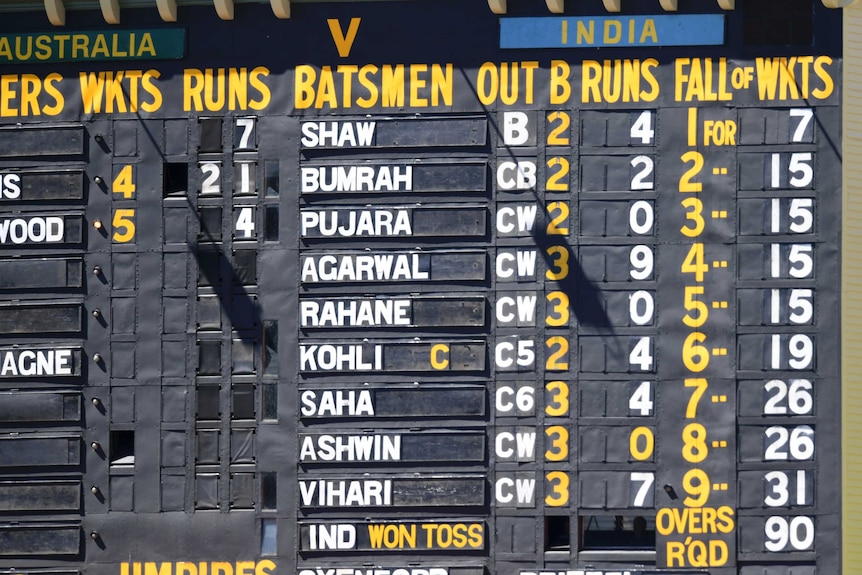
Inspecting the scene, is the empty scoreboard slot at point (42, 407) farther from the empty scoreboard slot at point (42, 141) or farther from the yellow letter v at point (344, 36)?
the yellow letter v at point (344, 36)

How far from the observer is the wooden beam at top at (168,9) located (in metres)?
18.2

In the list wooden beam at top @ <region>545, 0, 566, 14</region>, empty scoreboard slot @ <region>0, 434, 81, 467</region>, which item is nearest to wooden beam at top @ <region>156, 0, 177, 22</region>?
wooden beam at top @ <region>545, 0, 566, 14</region>

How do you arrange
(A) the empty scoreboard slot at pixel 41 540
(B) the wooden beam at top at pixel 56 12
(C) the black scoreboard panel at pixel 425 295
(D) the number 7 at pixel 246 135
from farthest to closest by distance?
(B) the wooden beam at top at pixel 56 12
(D) the number 7 at pixel 246 135
(A) the empty scoreboard slot at pixel 41 540
(C) the black scoreboard panel at pixel 425 295

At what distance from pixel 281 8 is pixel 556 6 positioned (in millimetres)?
4033

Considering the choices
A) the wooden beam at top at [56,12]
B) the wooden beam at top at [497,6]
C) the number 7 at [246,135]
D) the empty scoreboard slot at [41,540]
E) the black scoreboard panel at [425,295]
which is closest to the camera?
the black scoreboard panel at [425,295]

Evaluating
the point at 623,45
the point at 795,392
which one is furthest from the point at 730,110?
the point at 795,392

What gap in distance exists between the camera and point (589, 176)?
17.9 meters

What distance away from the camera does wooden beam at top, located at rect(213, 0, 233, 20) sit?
18.2 metres

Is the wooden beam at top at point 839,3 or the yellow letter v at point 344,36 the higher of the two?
the wooden beam at top at point 839,3

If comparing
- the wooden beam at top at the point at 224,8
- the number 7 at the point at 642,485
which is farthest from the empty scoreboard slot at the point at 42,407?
the number 7 at the point at 642,485

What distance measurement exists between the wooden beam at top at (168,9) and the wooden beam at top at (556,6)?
18.1 ft

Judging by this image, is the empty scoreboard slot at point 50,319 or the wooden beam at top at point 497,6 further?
the empty scoreboard slot at point 50,319

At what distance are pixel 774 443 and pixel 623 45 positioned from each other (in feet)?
20.1

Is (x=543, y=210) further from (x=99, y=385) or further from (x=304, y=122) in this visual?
(x=99, y=385)
